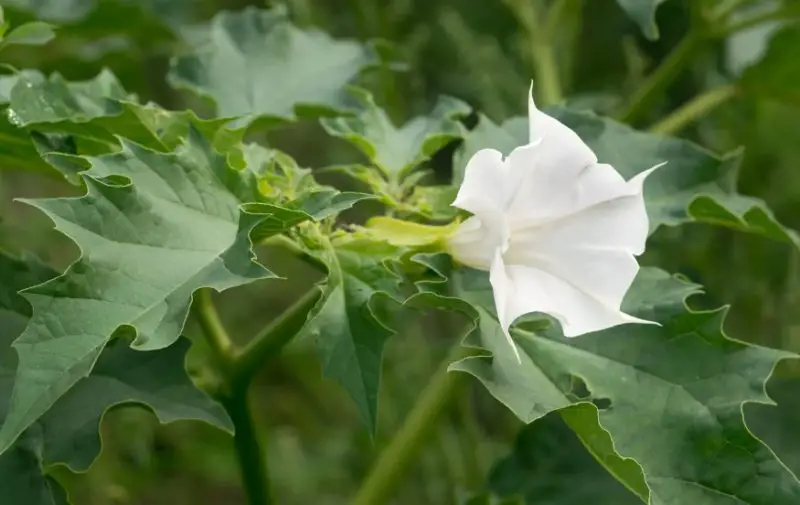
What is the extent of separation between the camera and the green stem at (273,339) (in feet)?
1.77

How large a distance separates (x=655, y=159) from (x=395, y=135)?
170mm

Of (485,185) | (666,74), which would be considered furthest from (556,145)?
(666,74)

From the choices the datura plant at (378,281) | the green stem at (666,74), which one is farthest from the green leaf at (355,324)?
the green stem at (666,74)

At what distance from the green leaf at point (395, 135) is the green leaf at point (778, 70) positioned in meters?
0.32

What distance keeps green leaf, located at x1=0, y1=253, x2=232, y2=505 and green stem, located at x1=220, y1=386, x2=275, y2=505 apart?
54mm

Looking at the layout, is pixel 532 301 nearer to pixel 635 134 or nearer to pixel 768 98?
pixel 635 134

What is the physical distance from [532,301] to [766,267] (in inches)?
25.9

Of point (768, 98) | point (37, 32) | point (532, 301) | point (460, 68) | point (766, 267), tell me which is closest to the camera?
point (532, 301)

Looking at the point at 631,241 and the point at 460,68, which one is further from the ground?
the point at 631,241

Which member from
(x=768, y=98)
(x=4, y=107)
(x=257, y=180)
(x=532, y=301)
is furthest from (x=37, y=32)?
(x=768, y=98)

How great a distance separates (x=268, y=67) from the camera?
2.50 ft

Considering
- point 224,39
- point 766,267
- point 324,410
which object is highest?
point 224,39

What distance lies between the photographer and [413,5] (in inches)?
52.2

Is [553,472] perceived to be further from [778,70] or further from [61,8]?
[61,8]
